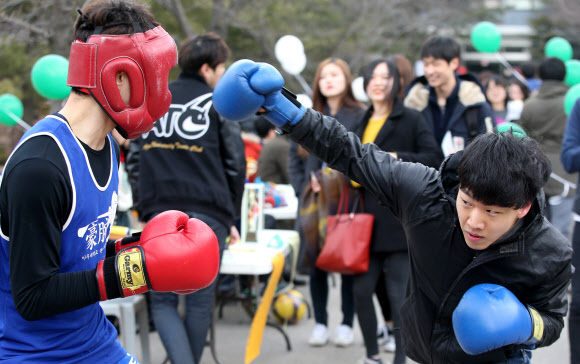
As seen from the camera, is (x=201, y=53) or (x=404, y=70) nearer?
(x=201, y=53)

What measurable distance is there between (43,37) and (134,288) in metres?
5.34

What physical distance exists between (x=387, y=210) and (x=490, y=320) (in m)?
2.27

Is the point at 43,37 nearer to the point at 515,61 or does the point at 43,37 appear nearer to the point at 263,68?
the point at 263,68

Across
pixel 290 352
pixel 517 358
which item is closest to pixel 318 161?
pixel 290 352

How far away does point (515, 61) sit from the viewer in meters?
35.8

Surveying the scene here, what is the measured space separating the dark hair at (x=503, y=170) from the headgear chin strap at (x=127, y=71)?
1063mm

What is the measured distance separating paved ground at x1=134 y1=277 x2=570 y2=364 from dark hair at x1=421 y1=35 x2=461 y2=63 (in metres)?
2.23

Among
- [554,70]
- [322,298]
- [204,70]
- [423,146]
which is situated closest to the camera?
[204,70]

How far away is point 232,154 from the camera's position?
3682 mm

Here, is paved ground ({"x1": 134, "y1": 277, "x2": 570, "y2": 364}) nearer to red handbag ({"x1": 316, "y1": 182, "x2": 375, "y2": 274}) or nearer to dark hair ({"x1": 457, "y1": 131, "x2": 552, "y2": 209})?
red handbag ({"x1": 316, "y1": 182, "x2": 375, "y2": 274})

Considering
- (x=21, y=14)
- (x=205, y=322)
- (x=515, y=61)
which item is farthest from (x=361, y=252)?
(x=515, y=61)

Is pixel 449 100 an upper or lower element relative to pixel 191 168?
upper

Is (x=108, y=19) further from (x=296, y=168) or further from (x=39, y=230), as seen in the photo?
(x=296, y=168)

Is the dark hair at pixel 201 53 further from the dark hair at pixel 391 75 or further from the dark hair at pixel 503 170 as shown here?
the dark hair at pixel 503 170
